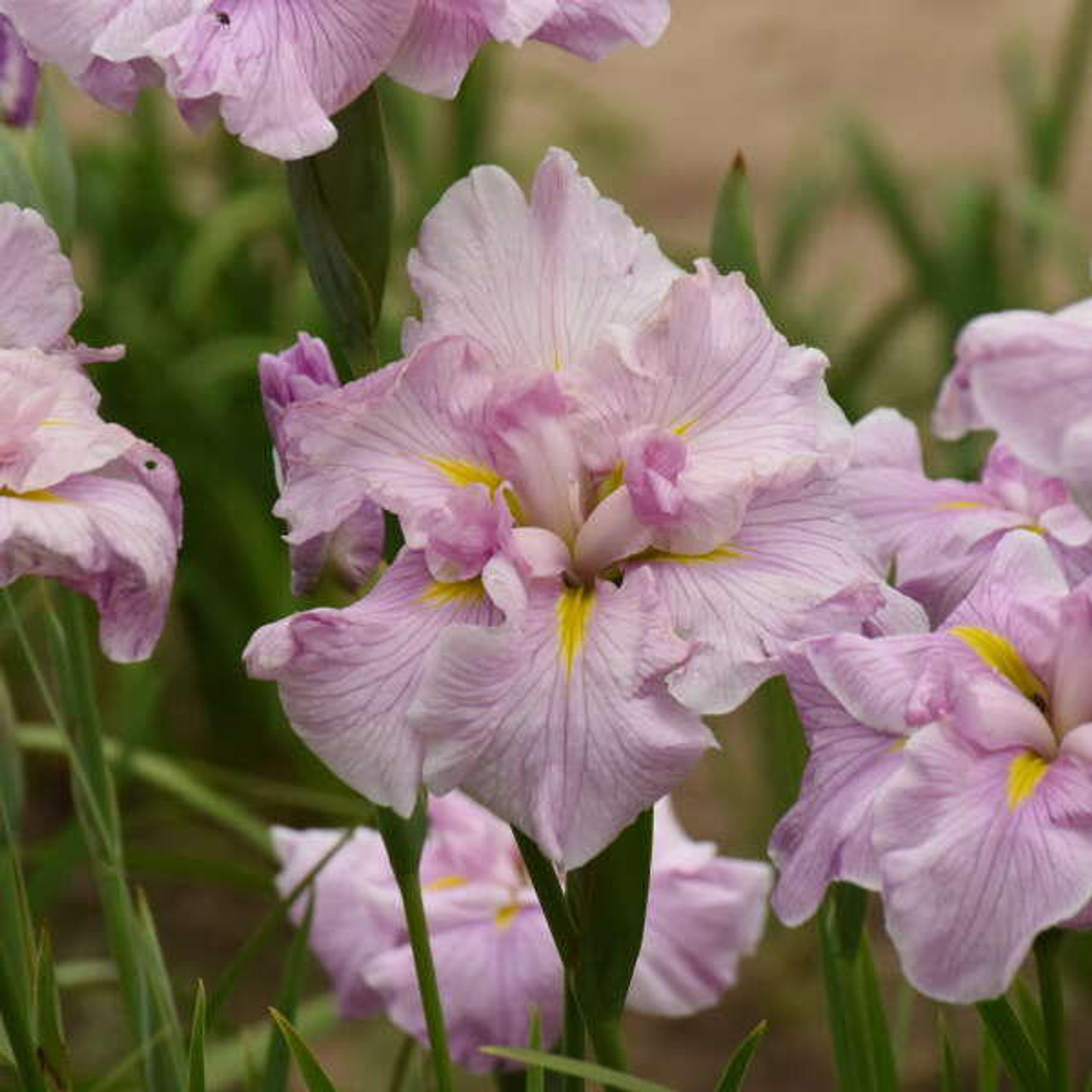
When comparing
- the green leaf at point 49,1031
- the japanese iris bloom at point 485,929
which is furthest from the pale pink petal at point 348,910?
the green leaf at point 49,1031

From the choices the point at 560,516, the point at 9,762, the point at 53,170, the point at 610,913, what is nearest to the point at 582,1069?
the point at 610,913

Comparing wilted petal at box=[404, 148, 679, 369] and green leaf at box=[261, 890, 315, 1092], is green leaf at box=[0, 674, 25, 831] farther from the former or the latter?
wilted petal at box=[404, 148, 679, 369]

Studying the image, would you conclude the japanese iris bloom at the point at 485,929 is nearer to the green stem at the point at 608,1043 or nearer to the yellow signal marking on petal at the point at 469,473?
the green stem at the point at 608,1043

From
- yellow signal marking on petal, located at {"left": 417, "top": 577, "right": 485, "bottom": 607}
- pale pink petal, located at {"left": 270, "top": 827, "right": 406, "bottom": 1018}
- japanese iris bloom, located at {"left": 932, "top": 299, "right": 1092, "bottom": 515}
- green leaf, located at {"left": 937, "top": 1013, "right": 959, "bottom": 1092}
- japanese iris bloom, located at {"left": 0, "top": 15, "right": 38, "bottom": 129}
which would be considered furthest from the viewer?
pale pink petal, located at {"left": 270, "top": 827, "right": 406, "bottom": 1018}

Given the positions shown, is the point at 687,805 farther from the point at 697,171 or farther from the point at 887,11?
the point at 887,11

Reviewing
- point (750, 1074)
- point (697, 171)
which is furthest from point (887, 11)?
point (750, 1074)

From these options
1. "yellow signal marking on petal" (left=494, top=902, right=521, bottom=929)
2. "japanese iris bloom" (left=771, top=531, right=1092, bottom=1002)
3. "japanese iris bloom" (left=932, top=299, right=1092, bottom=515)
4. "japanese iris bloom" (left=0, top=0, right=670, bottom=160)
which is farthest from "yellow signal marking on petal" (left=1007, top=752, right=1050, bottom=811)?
"yellow signal marking on petal" (left=494, top=902, right=521, bottom=929)
